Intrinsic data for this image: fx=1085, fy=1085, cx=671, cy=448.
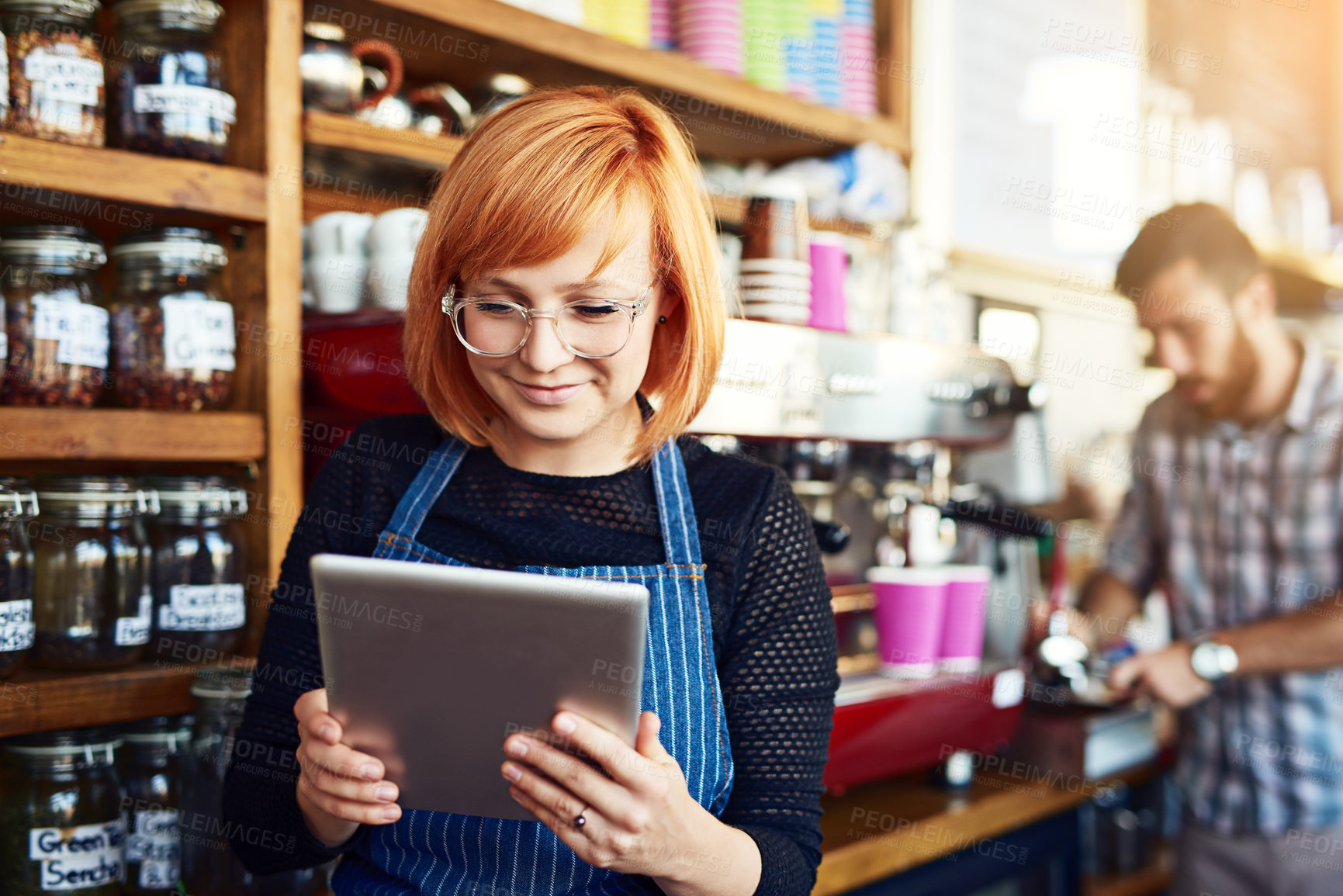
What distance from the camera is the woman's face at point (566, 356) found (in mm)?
946

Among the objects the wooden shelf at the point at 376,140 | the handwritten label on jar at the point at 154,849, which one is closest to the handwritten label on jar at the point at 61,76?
the wooden shelf at the point at 376,140

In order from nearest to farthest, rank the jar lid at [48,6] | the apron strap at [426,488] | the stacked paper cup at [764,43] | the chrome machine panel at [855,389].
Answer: the apron strap at [426,488] → the jar lid at [48,6] → the chrome machine panel at [855,389] → the stacked paper cup at [764,43]

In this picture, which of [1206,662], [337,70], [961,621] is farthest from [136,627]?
[1206,662]

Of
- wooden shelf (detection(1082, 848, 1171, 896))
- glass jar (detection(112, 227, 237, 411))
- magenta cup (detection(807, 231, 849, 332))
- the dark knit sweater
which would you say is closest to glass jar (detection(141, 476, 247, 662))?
glass jar (detection(112, 227, 237, 411))

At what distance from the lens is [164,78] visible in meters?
1.25

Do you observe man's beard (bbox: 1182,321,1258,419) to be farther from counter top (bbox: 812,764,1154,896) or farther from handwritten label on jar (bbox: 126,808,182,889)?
handwritten label on jar (bbox: 126,808,182,889)

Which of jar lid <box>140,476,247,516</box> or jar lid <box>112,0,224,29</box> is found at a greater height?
jar lid <box>112,0,224,29</box>

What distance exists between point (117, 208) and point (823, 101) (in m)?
1.34

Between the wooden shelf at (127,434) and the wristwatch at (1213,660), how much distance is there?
1607 mm

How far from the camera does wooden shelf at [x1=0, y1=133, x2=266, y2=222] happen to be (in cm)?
115

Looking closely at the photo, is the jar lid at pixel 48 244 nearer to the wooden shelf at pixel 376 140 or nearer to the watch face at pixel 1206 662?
the wooden shelf at pixel 376 140

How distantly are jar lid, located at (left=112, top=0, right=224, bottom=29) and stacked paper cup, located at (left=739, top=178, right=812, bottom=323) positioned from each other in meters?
0.79

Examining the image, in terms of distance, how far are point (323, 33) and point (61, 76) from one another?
1.22 feet

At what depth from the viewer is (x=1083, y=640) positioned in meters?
2.09
